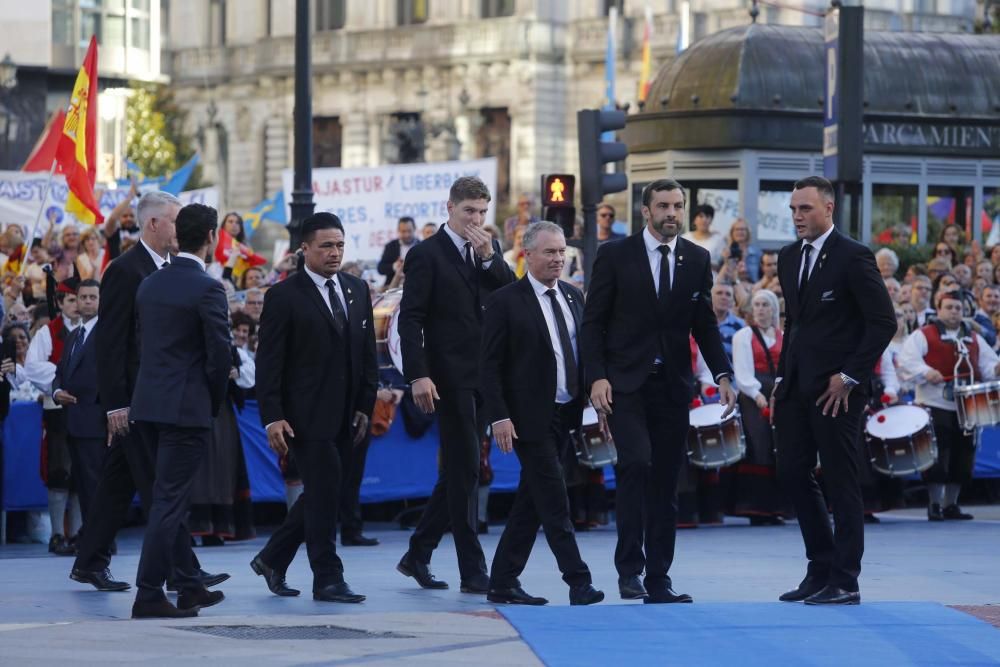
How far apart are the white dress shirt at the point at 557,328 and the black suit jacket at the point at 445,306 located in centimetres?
49

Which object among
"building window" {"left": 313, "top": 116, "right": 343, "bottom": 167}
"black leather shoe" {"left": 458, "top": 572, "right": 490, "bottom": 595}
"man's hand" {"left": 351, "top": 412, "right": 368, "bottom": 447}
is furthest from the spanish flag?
"building window" {"left": 313, "top": 116, "right": 343, "bottom": 167}

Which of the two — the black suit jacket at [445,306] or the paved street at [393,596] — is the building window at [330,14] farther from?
the black suit jacket at [445,306]

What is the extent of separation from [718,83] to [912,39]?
3319mm

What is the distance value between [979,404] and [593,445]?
10.8ft

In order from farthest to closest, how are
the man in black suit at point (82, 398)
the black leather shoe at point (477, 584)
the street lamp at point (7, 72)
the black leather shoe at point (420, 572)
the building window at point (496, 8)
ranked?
the building window at point (496, 8) → the street lamp at point (7, 72) → the man in black suit at point (82, 398) → the black leather shoe at point (420, 572) → the black leather shoe at point (477, 584)

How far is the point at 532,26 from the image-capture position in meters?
72.9

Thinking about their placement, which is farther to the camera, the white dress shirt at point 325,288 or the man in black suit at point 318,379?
the white dress shirt at point 325,288

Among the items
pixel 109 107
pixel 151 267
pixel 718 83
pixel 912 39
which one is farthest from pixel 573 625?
pixel 109 107

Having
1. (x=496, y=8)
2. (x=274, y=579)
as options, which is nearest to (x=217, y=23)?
(x=496, y=8)

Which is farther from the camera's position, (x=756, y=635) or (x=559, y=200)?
(x=559, y=200)

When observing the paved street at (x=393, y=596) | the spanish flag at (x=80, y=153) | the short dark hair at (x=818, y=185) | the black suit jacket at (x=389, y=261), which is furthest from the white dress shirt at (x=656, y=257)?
the spanish flag at (x=80, y=153)

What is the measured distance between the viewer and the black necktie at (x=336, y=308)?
1112cm

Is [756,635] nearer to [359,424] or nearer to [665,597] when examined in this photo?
[665,597]

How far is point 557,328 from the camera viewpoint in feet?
36.4
